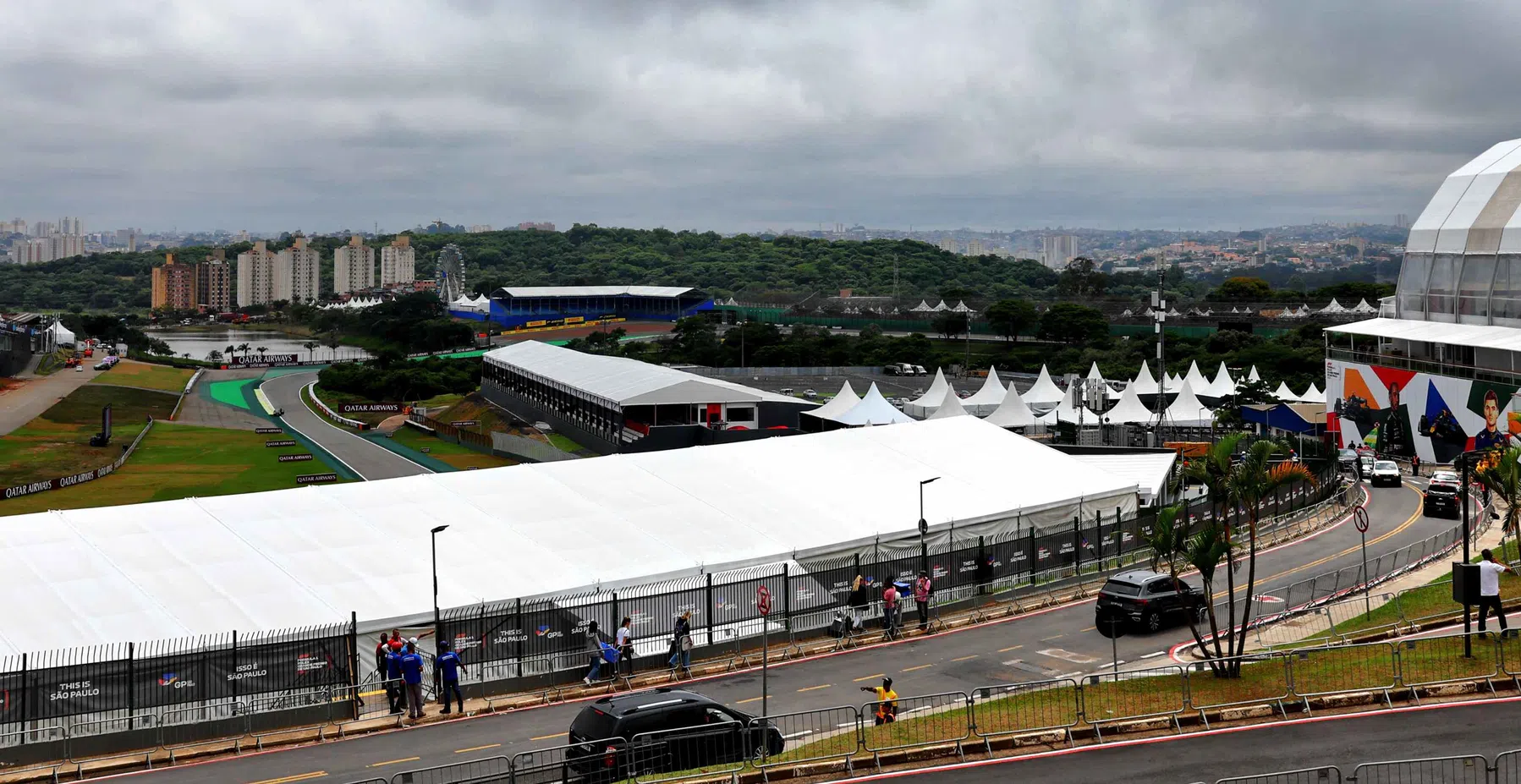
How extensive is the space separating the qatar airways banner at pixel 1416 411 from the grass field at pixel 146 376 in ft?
351

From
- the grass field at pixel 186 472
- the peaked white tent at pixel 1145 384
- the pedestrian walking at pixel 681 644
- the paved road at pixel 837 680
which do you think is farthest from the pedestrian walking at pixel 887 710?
the peaked white tent at pixel 1145 384

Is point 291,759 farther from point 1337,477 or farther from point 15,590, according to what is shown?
point 1337,477

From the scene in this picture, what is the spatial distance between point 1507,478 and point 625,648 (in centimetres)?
1992

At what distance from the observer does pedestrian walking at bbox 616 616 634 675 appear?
89.7 ft

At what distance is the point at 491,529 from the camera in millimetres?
33844

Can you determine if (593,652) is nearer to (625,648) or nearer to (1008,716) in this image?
(625,648)

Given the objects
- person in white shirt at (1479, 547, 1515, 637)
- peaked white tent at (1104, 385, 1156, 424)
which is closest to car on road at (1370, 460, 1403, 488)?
peaked white tent at (1104, 385, 1156, 424)

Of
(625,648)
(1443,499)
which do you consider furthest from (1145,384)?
(625,648)

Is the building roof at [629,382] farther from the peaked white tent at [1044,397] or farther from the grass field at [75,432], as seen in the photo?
the grass field at [75,432]

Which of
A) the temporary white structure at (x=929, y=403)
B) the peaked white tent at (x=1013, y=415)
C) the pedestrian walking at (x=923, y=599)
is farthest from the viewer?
the temporary white structure at (x=929, y=403)

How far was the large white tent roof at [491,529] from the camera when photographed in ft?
91.8

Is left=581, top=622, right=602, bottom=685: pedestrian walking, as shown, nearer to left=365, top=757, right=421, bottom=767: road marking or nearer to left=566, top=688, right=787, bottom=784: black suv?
left=365, top=757, right=421, bottom=767: road marking

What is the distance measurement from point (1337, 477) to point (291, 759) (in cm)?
4178

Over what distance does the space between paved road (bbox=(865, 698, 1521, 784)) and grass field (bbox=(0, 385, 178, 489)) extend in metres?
71.6
